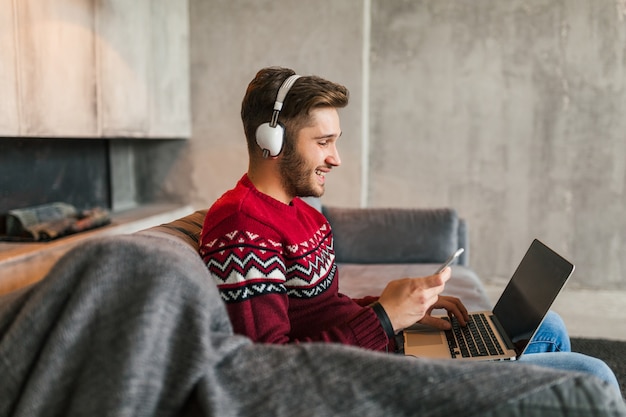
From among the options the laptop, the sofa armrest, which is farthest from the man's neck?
the sofa armrest

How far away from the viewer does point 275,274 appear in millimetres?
1228

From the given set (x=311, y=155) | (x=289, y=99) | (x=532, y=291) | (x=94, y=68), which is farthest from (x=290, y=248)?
(x=94, y=68)

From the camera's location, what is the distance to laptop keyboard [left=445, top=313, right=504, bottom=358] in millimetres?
1435

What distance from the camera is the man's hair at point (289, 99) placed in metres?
1.40

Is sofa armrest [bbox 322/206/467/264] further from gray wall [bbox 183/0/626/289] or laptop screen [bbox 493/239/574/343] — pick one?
laptop screen [bbox 493/239/574/343]

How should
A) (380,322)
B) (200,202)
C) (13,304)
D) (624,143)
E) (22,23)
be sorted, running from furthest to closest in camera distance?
(200,202), (624,143), (22,23), (380,322), (13,304)

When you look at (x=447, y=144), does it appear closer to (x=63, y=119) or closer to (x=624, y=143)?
(x=624, y=143)

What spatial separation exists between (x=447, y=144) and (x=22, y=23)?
278 centimetres

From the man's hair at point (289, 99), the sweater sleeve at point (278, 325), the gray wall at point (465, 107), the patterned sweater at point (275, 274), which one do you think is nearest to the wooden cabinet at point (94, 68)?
the gray wall at point (465, 107)

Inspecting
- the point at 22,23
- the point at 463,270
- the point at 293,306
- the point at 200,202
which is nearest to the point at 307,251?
the point at 293,306

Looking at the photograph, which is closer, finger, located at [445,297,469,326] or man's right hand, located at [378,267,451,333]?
man's right hand, located at [378,267,451,333]

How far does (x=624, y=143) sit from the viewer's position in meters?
4.17

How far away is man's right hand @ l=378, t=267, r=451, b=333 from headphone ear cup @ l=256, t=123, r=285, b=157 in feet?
1.33

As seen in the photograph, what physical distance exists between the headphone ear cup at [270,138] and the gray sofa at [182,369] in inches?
22.8
